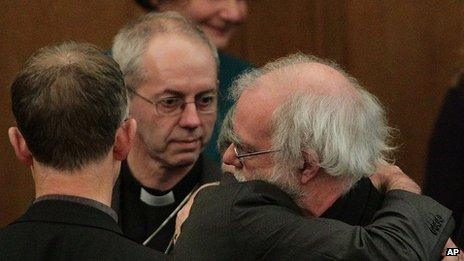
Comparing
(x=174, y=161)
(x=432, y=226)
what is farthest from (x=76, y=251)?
(x=174, y=161)

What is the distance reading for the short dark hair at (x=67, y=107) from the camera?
2.34 m

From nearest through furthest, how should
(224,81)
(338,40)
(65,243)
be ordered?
(65,243)
(224,81)
(338,40)

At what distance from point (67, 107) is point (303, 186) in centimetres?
57

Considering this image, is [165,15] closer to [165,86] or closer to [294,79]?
[165,86]

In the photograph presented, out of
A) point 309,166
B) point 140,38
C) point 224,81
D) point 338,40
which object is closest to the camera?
point 309,166

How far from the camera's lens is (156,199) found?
11.8ft

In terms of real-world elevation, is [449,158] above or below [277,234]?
below

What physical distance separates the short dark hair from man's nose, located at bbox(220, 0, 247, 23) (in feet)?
6.03

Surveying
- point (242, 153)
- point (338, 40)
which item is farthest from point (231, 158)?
point (338, 40)

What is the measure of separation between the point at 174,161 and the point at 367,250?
1.29 meters

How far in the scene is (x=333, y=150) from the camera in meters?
2.50

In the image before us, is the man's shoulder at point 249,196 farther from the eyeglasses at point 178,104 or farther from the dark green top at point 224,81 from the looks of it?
the dark green top at point 224,81

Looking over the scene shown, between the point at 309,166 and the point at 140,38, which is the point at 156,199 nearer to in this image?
the point at 140,38

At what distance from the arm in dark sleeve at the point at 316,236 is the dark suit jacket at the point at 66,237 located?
0.84 feet
